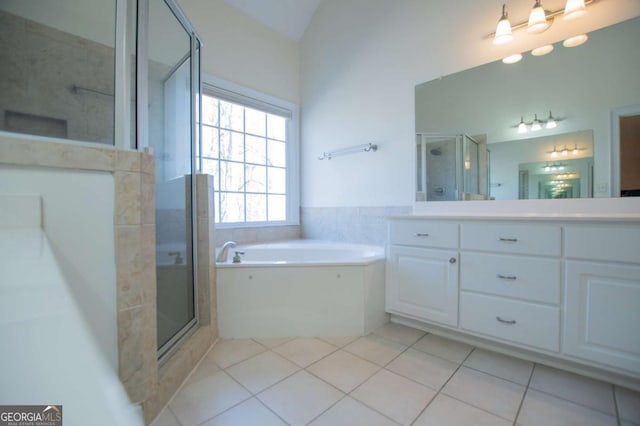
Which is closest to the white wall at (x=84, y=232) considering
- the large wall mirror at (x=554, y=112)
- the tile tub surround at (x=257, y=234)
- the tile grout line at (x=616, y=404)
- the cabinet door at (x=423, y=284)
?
the tile tub surround at (x=257, y=234)

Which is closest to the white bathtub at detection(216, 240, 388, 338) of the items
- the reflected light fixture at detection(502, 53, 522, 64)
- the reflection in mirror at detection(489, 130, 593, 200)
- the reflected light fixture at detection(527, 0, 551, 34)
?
the reflection in mirror at detection(489, 130, 593, 200)

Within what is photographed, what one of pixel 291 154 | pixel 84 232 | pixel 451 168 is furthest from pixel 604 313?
pixel 291 154

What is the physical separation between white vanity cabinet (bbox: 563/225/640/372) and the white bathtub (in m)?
1.04

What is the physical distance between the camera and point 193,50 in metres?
1.84

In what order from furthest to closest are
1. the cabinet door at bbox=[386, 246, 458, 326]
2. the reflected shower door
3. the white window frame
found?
the white window frame
the reflected shower door
the cabinet door at bbox=[386, 246, 458, 326]

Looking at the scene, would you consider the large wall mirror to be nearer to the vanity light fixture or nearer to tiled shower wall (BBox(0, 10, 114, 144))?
the vanity light fixture

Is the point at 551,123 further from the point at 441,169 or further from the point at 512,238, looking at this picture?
the point at 512,238

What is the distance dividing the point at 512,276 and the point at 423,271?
0.48m

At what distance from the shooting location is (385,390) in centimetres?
124

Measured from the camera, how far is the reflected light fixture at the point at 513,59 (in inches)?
67.5

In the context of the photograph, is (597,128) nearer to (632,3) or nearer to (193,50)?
(632,3)

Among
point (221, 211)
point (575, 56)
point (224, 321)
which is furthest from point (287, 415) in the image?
point (575, 56)

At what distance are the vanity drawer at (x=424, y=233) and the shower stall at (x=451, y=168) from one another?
43 cm

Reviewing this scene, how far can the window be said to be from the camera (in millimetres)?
2435
